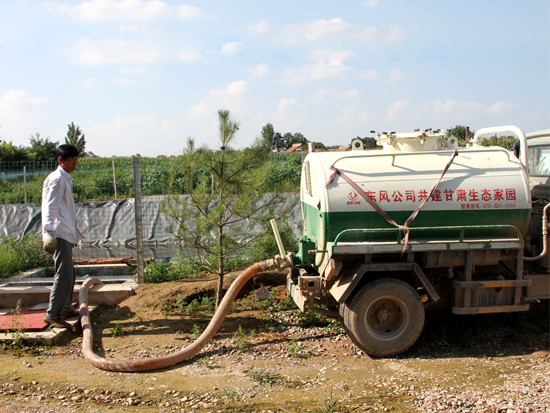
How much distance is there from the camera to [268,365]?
14.3 feet

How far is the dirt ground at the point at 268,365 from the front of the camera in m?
3.59

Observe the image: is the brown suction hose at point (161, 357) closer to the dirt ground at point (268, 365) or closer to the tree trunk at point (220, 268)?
the dirt ground at point (268, 365)

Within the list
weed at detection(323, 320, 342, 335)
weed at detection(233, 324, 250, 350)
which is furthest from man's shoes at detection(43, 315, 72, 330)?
weed at detection(323, 320, 342, 335)

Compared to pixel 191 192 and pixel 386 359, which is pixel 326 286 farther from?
pixel 191 192

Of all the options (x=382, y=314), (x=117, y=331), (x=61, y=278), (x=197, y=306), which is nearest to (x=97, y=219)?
(x=197, y=306)

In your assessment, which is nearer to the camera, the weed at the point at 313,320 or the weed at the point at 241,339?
the weed at the point at 241,339

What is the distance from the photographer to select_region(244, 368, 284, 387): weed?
12.9ft

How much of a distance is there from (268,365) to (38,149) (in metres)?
43.4

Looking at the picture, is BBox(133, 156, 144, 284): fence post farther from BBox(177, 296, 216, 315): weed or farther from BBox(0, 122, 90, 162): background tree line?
BBox(0, 122, 90, 162): background tree line

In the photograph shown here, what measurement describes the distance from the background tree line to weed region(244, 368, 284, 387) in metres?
15.3

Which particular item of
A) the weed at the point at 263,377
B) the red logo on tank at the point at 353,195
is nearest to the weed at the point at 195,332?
the weed at the point at 263,377

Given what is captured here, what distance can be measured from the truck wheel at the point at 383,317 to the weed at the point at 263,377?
3.35 ft

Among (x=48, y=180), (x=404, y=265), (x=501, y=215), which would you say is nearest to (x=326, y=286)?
(x=404, y=265)

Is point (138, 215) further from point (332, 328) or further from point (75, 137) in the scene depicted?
point (75, 137)
